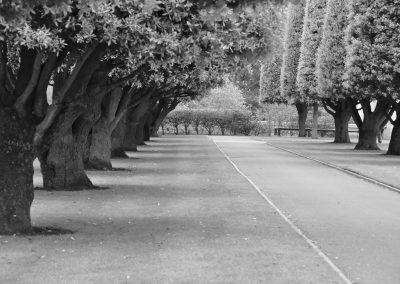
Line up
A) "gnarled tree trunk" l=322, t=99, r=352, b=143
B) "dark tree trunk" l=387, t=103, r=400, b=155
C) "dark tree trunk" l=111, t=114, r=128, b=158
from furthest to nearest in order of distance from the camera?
1. "gnarled tree trunk" l=322, t=99, r=352, b=143
2. "dark tree trunk" l=387, t=103, r=400, b=155
3. "dark tree trunk" l=111, t=114, r=128, b=158

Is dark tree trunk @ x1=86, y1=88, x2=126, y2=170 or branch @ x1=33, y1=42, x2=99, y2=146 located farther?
dark tree trunk @ x1=86, y1=88, x2=126, y2=170

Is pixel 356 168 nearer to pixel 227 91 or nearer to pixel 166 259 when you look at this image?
pixel 166 259

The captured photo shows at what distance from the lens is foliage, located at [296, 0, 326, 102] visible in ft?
165

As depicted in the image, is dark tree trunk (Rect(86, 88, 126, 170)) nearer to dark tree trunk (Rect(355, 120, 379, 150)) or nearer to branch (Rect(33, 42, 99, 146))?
branch (Rect(33, 42, 99, 146))

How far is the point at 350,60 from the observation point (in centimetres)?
3425

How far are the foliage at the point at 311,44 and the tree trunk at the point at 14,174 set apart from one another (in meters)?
39.6

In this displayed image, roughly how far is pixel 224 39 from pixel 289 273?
7157mm

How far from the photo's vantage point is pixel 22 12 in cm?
679

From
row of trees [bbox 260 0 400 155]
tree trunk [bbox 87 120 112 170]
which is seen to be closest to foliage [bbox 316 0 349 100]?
row of trees [bbox 260 0 400 155]

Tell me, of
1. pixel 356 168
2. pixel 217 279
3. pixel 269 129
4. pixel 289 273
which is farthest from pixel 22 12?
pixel 269 129

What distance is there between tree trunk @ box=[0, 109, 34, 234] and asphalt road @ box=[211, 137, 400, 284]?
426 centimetres

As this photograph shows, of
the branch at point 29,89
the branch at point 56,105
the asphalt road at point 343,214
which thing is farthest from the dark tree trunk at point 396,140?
the branch at point 29,89

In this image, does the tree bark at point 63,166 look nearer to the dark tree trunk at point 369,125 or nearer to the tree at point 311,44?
the dark tree trunk at point 369,125

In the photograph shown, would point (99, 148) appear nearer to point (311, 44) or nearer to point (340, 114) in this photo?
point (311, 44)
